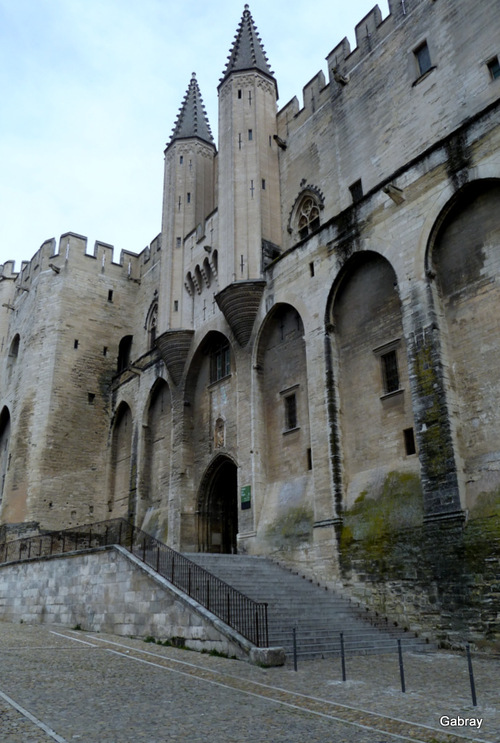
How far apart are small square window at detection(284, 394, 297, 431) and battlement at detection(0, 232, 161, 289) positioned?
15697mm

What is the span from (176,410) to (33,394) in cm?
874

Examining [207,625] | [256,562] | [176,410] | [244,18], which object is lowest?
[207,625]

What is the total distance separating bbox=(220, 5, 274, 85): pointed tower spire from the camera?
2406cm

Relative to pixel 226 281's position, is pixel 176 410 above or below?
below

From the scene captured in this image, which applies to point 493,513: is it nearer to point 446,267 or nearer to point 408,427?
point 408,427

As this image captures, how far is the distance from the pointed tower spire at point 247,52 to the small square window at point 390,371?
14.2 metres

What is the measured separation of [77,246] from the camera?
32.2m

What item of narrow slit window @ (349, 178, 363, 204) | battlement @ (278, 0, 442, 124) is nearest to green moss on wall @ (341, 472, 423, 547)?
narrow slit window @ (349, 178, 363, 204)

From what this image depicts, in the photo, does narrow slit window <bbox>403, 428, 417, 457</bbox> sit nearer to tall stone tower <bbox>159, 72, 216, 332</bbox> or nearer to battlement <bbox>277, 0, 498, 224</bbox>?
battlement <bbox>277, 0, 498, 224</bbox>

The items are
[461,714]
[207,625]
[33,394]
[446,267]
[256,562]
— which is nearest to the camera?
[461,714]

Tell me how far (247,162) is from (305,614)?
632 inches

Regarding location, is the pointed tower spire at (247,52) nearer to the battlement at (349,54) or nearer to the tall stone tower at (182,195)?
the battlement at (349,54)

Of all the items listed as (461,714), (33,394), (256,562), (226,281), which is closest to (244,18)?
(226,281)

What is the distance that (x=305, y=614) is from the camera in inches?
508
